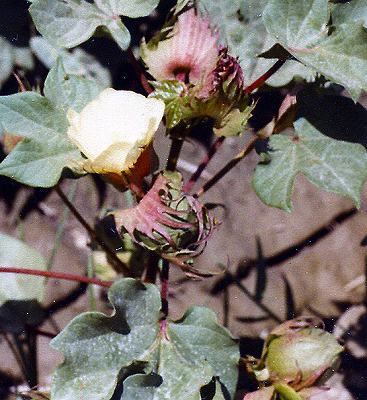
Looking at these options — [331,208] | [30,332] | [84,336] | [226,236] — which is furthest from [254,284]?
[84,336]

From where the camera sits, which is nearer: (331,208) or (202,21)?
(202,21)

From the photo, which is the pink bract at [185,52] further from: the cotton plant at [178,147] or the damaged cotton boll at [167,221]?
the damaged cotton boll at [167,221]

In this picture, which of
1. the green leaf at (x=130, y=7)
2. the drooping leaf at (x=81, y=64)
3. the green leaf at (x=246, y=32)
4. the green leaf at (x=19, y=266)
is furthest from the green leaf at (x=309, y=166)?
the green leaf at (x=19, y=266)

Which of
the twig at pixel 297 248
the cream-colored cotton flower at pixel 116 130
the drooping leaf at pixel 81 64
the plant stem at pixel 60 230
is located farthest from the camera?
the twig at pixel 297 248

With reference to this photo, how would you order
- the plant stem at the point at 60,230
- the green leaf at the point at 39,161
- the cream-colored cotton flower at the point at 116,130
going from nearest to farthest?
the cream-colored cotton flower at the point at 116,130, the green leaf at the point at 39,161, the plant stem at the point at 60,230

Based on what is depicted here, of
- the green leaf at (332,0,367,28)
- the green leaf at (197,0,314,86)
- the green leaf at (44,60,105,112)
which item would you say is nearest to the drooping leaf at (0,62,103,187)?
the green leaf at (44,60,105,112)

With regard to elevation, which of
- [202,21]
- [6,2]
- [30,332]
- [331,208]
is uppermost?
[202,21]

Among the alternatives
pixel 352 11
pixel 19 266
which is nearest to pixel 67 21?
pixel 352 11

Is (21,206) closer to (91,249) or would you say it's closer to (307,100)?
(91,249)
